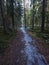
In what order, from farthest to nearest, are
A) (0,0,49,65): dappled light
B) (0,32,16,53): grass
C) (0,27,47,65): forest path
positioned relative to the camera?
(0,32,16,53): grass
(0,0,49,65): dappled light
(0,27,47,65): forest path

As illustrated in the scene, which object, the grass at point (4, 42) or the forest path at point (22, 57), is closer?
the forest path at point (22, 57)

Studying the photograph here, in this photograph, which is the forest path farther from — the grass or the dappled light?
the grass

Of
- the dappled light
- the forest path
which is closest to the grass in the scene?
the dappled light

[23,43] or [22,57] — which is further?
[23,43]

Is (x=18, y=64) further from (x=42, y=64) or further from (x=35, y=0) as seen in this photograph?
(x=35, y=0)

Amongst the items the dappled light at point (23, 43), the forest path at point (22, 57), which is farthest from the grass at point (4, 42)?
the forest path at point (22, 57)

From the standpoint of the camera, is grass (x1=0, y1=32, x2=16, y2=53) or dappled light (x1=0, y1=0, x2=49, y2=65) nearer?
dappled light (x1=0, y1=0, x2=49, y2=65)

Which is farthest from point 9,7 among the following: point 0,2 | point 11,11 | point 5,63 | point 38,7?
point 5,63

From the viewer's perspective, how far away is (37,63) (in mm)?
6246

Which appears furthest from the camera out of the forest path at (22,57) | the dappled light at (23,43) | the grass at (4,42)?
the grass at (4,42)

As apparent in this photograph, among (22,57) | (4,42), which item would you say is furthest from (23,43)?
(22,57)

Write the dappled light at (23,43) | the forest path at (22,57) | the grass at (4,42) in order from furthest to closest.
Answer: the grass at (4,42)
the dappled light at (23,43)
the forest path at (22,57)

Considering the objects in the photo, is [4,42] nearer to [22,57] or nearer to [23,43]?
[23,43]

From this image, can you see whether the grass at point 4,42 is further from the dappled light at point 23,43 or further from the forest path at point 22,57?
the forest path at point 22,57
